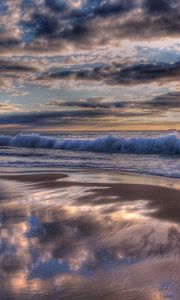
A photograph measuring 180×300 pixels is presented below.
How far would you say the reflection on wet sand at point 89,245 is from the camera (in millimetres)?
3080

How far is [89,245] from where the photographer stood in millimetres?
4281

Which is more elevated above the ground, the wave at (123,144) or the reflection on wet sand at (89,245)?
the wave at (123,144)

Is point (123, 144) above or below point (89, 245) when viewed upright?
above

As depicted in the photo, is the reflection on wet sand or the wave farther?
the wave

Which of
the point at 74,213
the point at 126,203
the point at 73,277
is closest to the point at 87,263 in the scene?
the point at 73,277

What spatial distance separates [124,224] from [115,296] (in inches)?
92.8

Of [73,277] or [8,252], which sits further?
[8,252]

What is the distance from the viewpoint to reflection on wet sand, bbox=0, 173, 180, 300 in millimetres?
3080

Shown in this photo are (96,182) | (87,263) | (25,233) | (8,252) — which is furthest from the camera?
(96,182)

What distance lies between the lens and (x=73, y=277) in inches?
129

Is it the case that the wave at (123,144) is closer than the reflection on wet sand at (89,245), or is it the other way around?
the reflection on wet sand at (89,245)

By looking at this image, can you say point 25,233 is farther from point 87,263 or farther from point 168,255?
point 168,255

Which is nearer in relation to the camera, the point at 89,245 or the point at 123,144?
the point at 89,245

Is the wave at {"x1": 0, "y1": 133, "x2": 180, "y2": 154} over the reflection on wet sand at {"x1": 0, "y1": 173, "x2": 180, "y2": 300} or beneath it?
over
